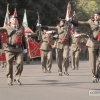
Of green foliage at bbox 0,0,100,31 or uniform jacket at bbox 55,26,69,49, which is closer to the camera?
uniform jacket at bbox 55,26,69,49

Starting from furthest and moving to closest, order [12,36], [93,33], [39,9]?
[39,9] < [93,33] < [12,36]

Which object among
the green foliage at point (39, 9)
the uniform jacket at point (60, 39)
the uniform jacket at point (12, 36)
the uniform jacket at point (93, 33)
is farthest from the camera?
the green foliage at point (39, 9)

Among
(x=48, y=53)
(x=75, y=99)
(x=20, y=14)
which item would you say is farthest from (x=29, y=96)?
A: (x=20, y=14)

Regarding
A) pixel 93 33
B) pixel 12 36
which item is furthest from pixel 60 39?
pixel 12 36

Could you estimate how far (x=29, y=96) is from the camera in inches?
400

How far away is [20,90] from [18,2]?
27958 millimetres

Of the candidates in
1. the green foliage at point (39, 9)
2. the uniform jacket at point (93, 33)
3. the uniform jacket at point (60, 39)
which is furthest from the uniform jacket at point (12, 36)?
the green foliage at point (39, 9)

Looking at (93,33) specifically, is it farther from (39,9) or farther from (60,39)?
(39,9)

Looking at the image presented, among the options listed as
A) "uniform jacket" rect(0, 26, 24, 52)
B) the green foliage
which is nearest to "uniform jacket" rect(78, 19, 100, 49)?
"uniform jacket" rect(0, 26, 24, 52)

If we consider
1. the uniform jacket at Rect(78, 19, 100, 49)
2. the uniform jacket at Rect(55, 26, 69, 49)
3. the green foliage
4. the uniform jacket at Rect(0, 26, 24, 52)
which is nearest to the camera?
the uniform jacket at Rect(0, 26, 24, 52)

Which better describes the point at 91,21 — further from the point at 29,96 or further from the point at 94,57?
the point at 29,96

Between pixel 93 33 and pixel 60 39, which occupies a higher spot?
pixel 93 33

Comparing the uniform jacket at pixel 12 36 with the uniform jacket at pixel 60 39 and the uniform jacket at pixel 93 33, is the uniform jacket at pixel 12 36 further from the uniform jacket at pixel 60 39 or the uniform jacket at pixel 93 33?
the uniform jacket at pixel 60 39

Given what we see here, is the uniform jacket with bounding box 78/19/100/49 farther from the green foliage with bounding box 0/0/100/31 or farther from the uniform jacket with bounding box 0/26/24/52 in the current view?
the green foliage with bounding box 0/0/100/31
